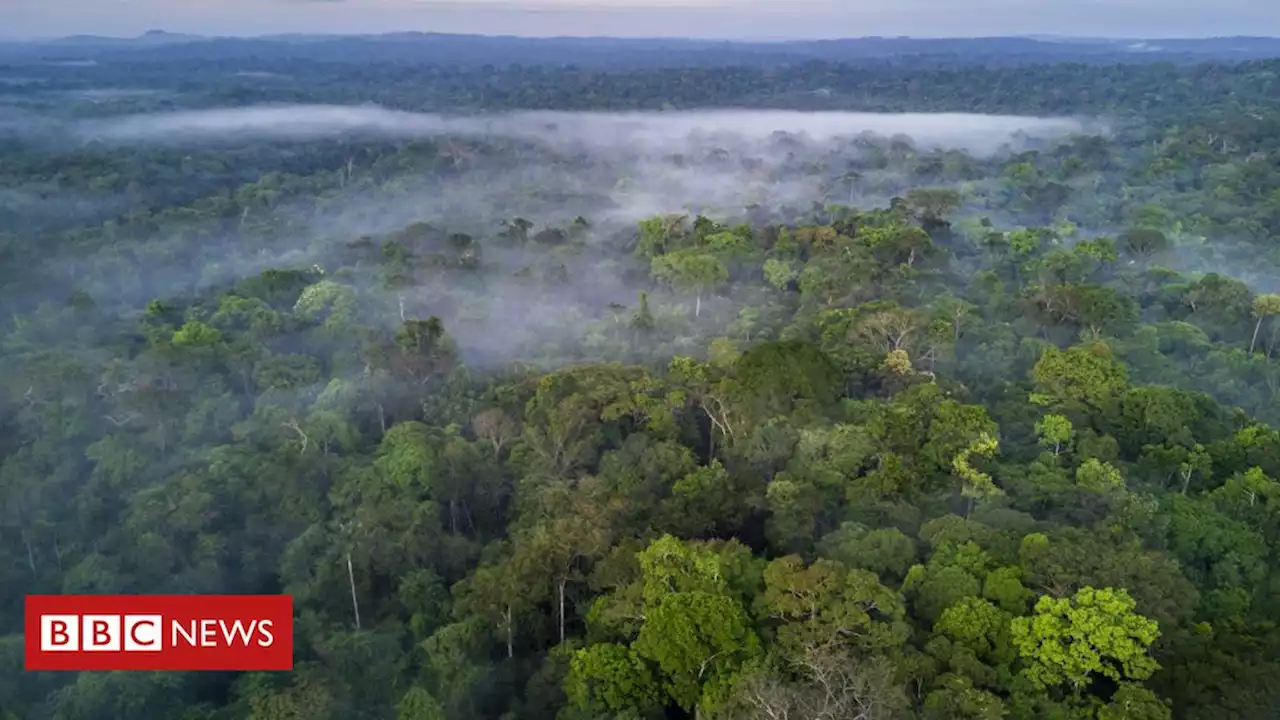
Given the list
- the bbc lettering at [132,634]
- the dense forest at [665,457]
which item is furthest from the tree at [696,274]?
the bbc lettering at [132,634]

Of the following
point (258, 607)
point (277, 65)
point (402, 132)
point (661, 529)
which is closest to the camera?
point (258, 607)

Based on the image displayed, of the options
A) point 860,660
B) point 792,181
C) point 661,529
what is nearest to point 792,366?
point 661,529

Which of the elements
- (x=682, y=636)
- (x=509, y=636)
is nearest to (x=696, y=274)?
(x=509, y=636)

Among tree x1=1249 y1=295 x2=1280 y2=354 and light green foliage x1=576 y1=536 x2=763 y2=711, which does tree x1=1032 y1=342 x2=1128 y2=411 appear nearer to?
tree x1=1249 y1=295 x2=1280 y2=354

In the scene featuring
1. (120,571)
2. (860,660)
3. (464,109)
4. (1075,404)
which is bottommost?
(120,571)

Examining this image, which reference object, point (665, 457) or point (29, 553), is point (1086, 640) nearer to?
point (665, 457)

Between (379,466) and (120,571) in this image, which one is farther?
(379,466)

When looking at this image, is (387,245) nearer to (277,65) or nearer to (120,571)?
(120,571)

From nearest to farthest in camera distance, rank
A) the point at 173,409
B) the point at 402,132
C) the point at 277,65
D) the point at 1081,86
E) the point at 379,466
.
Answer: the point at 379,466
the point at 173,409
the point at 402,132
the point at 1081,86
the point at 277,65
